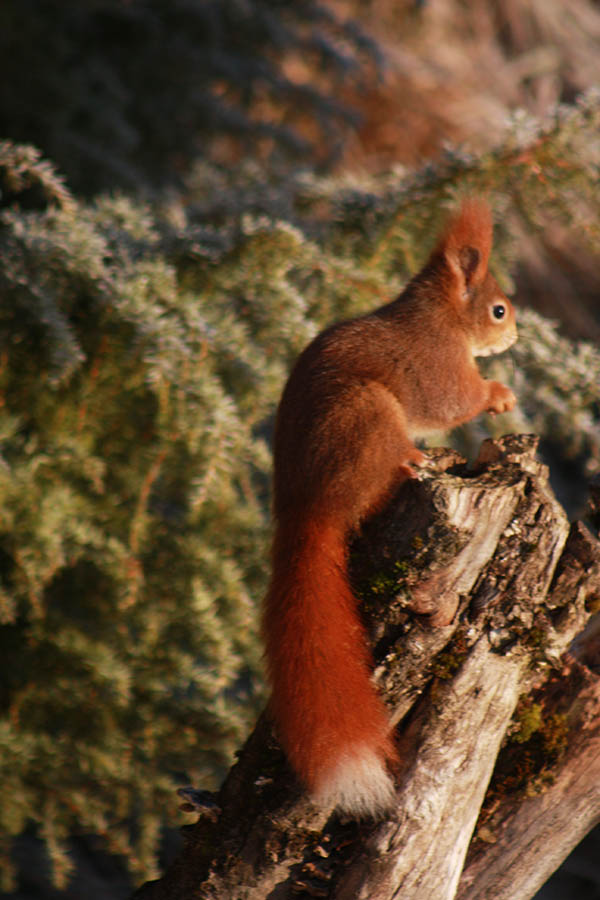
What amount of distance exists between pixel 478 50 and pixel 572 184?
2563 millimetres

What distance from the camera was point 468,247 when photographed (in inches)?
52.9

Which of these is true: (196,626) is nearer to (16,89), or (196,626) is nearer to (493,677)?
(493,677)

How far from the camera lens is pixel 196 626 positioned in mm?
1776

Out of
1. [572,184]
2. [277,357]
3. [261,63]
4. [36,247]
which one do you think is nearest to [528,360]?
[572,184]

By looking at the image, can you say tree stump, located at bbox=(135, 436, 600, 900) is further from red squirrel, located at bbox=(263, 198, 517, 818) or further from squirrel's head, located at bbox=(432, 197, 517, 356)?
squirrel's head, located at bbox=(432, 197, 517, 356)

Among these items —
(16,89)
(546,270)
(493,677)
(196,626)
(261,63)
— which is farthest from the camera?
(546,270)

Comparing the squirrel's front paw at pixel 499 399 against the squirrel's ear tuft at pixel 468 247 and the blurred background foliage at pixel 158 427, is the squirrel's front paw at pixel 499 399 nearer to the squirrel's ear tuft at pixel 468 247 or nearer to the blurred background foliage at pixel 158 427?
the squirrel's ear tuft at pixel 468 247

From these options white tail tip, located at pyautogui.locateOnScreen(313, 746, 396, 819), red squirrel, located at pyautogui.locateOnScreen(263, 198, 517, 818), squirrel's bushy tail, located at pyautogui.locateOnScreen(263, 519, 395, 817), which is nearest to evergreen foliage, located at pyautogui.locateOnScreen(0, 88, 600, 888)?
red squirrel, located at pyautogui.locateOnScreen(263, 198, 517, 818)

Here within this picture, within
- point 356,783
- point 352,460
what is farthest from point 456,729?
point 352,460

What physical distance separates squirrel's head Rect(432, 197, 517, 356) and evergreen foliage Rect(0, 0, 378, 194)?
5.33ft

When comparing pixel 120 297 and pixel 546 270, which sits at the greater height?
pixel 546 270

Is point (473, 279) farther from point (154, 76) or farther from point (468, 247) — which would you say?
point (154, 76)

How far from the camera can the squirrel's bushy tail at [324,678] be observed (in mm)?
929

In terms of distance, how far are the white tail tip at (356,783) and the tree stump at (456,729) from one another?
2.3 inches
